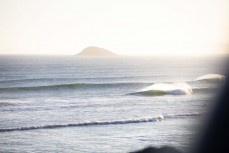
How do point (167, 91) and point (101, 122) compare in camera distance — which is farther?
point (167, 91)

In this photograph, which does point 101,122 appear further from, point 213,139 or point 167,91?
point 167,91

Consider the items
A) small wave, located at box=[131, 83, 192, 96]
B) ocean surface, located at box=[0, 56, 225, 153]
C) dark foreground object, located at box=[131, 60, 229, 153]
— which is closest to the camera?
dark foreground object, located at box=[131, 60, 229, 153]

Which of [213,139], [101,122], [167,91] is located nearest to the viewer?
[213,139]

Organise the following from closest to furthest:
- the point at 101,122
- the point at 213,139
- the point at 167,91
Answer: the point at 213,139, the point at 101,122, the point at 167,91

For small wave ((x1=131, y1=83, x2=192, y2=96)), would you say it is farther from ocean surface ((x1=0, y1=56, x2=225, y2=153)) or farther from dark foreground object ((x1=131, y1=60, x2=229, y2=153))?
dark foreground object ((x1=131, y1=60, x2=229, y2=153))

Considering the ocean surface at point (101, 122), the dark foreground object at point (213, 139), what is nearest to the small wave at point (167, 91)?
the ocean surface at point (101, 122)

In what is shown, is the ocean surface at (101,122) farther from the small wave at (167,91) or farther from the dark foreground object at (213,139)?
the dark foreground object at (213,139)

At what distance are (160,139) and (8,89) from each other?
135 ft

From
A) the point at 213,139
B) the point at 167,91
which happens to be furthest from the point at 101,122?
the point at 167,91

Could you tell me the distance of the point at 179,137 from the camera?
82.4 feet

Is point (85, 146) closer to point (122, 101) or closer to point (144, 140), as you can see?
point (144, 140)

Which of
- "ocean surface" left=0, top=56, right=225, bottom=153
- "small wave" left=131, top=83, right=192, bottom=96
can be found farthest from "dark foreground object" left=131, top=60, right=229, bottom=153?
"small wave" left=131, top=83, right=192, bottom=96

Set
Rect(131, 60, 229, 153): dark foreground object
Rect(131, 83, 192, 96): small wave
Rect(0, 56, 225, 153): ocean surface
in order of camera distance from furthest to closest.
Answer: Rect(131, 83, 192, 96): small wave < Rect(0, 56, 225, 153): ocean surface < Rect(131, 60, 229, 153): dark foreground object

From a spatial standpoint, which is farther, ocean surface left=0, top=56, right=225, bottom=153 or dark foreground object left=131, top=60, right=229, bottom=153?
ocean surface left=0, top=56, right=225, bottom=153
